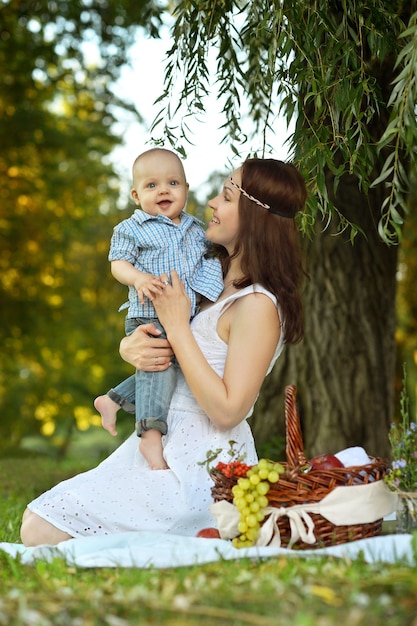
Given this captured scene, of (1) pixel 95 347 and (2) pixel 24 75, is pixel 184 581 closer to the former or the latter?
(2) pixel 24 75

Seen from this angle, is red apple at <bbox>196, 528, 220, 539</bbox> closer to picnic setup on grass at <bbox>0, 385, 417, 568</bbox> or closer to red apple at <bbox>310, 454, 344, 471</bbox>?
picnic setup on grass at <bbox>0, 385, 417, 568</bbox>

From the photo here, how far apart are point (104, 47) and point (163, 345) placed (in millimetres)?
6123

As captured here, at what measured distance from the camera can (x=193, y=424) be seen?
11.4 feet

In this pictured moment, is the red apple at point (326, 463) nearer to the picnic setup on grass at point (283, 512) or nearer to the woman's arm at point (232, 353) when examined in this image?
the picnic setup on grass at point (283, 512)

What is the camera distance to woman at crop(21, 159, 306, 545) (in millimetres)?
3324

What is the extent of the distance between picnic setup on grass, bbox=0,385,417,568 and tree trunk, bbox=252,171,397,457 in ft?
9.00

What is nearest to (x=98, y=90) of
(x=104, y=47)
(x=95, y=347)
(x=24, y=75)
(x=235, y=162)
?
(x=24, y=75)

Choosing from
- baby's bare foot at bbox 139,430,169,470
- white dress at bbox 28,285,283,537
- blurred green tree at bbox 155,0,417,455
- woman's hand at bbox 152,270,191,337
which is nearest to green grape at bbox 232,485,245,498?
white dress at bbox 28,285,283,537

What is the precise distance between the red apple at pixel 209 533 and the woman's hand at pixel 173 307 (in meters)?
0.73

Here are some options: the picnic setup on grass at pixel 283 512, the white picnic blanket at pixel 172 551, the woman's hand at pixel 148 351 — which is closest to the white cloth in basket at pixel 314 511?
the picnic setup on grass at pixel 283 512

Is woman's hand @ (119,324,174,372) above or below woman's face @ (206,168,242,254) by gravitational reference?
below

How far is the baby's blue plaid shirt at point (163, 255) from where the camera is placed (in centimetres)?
362

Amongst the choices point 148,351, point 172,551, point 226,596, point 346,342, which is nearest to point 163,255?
point 148,351

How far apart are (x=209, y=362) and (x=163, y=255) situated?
0.48m
